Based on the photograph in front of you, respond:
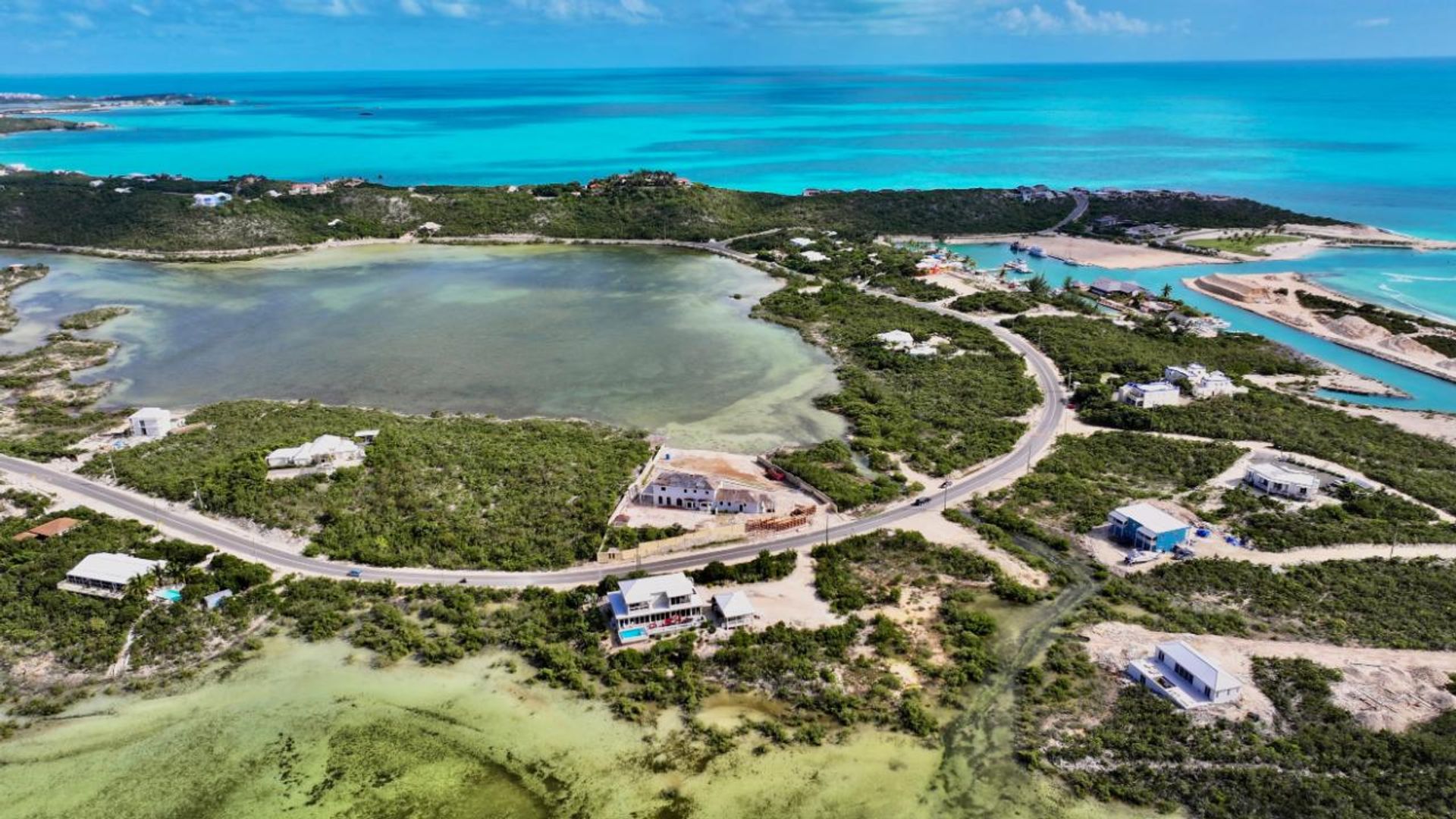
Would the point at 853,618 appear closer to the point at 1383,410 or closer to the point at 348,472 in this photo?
the point at 348,472

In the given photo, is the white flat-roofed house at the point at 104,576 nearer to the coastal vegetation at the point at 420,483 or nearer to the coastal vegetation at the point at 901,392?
the coastal vegetation at the point at 420,483

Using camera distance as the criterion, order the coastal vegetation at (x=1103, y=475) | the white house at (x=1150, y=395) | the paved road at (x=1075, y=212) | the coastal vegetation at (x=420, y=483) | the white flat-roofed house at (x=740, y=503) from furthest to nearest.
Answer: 1. the paved road at (x=1075, y=212)
2. the white house at (x=1150, y=395)
3. the coastal vegetation at (x=1103, y=475)
4. the white flat-roofed house at (x=740, y=503)
5. the coastal vegetation at (x=420, y=483)

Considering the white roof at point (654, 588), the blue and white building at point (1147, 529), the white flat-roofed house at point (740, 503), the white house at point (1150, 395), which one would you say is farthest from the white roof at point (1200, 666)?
the white house at point (1150, 395)

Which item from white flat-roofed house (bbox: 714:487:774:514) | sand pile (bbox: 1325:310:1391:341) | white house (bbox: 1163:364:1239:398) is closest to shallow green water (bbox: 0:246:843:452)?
white flat-roofed house (bbox: 714:487:774:514)

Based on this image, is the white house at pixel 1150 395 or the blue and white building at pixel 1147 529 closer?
the blue and white building at pixel 1147 529

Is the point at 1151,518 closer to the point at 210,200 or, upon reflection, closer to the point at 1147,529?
the point at 1147,529

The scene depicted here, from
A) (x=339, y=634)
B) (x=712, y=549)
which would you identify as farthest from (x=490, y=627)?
(x=712, y=549)

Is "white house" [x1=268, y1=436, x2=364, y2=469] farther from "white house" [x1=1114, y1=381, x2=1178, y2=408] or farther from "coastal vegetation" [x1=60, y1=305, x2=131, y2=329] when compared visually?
"white house" [x1=1114, y1=381, x2=1178, y2=408]
